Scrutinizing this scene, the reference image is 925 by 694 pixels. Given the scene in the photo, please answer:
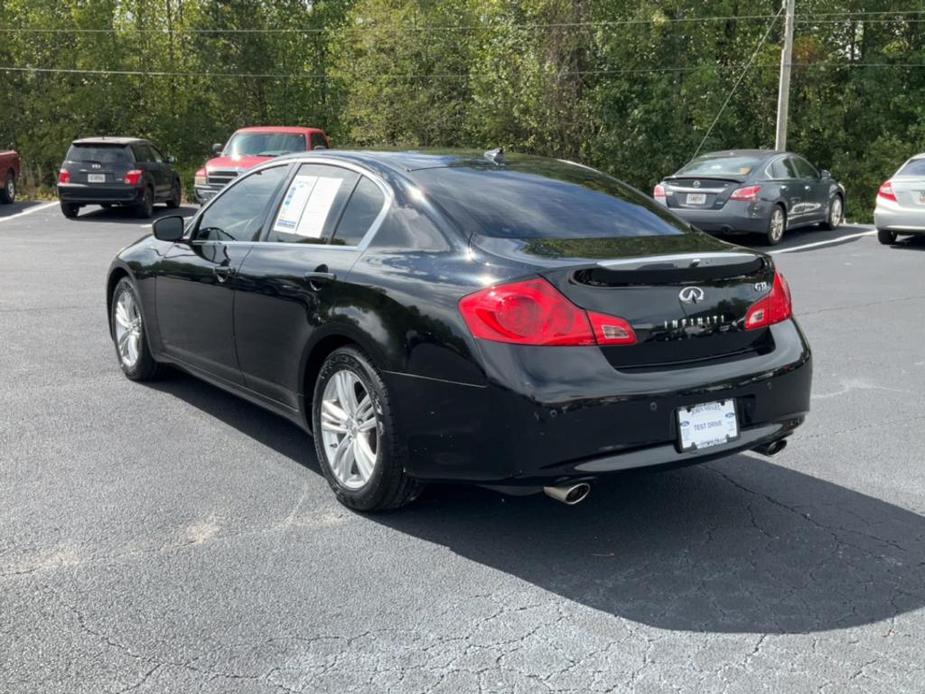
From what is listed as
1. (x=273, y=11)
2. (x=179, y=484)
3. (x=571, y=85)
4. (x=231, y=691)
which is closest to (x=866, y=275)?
(x=179, y=484)

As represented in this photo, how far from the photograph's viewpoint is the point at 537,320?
3.83 m

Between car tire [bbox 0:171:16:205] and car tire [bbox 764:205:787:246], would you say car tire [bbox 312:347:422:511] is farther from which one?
car tire [bbox 0:171:16:205]

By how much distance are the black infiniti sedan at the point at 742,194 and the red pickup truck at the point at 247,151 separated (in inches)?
296

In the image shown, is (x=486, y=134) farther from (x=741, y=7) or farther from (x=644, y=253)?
(x=644, y=253)

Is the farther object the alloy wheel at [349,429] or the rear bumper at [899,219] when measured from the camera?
the rear bumper at [899,219]

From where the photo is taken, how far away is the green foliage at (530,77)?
1252 inches

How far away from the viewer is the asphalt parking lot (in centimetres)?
319

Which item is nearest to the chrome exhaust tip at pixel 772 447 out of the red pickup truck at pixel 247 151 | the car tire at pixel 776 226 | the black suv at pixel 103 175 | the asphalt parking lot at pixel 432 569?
the asphalt parking lot at pixel 432 569

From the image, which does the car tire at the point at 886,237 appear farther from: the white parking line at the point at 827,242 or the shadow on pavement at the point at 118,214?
the shadow on pavement at the point at 118,214

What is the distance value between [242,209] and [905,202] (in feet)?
41.5

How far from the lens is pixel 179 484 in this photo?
4.82 meters

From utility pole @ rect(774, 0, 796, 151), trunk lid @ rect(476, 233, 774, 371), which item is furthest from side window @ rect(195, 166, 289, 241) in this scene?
utility pole @ rect(774, 0, 796, 151)

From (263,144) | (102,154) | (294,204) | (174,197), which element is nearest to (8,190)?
(174,197)

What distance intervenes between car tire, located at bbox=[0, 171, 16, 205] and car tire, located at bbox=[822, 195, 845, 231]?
18181mm
